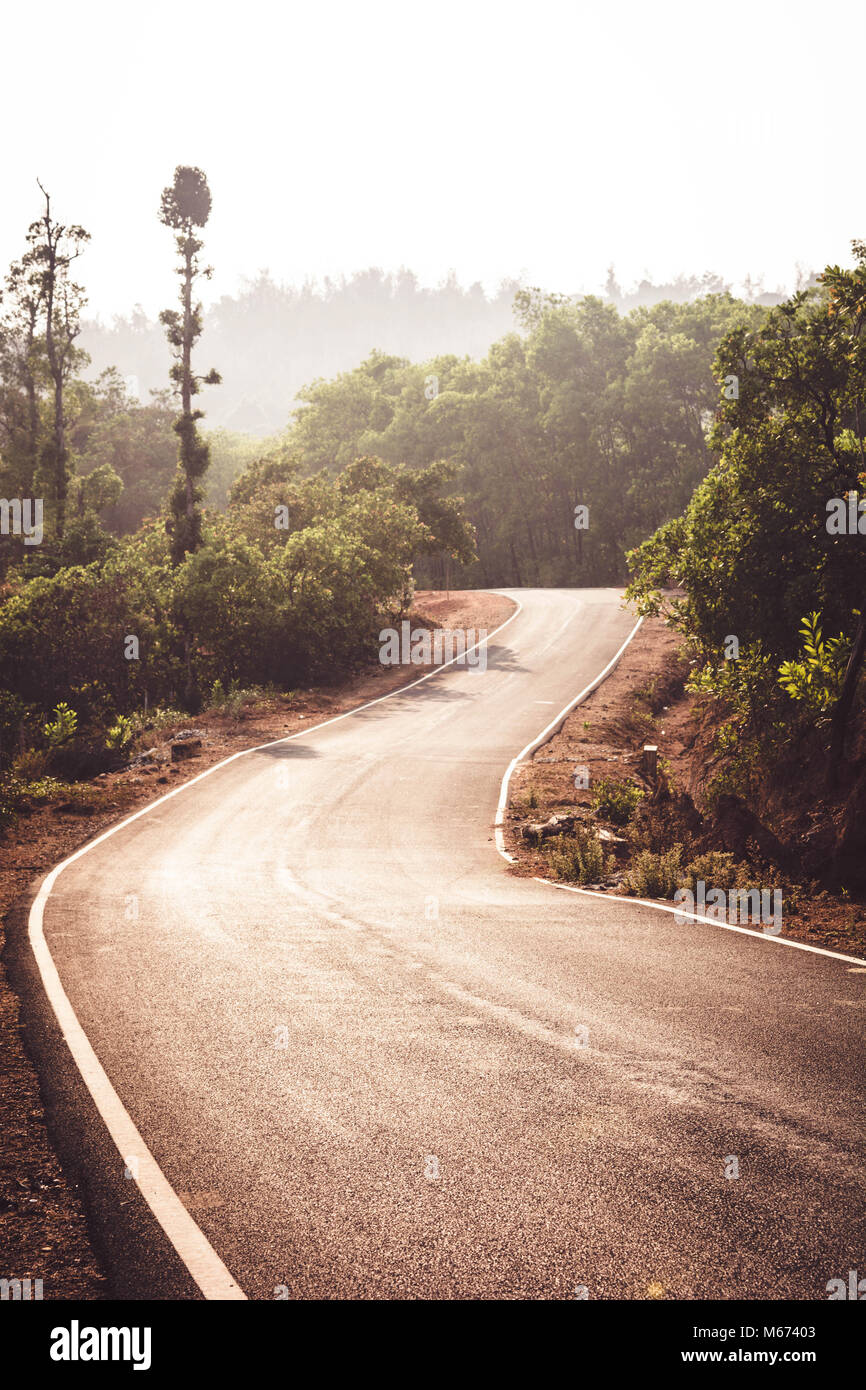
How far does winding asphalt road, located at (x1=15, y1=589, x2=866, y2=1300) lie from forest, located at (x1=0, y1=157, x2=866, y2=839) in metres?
6.56

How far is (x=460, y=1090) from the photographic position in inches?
236

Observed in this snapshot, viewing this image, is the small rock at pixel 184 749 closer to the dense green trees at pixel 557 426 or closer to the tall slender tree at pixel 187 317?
the tall slender tree at pixel 187 317

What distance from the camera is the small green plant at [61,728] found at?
26.7 metres

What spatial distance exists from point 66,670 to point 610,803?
2036cm

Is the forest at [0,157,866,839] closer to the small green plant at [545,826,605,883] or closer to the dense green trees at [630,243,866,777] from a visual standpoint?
the dense green trees at [630,243,866,777]

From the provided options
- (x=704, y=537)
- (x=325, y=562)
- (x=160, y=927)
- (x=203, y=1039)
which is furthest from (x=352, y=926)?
(x=325, y=562)

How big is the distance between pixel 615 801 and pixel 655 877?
5321 millimetres

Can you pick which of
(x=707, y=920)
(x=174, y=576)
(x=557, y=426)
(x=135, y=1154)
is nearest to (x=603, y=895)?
(x=707, y=920)

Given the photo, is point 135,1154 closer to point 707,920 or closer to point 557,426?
point 707,920

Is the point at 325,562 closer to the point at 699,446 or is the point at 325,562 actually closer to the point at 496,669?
the point at 496,669

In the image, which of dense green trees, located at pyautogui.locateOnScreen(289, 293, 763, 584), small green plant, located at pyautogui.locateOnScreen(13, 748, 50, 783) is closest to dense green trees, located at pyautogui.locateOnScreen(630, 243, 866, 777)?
small green plant, located at pyautogui.locateOnScreen(13, 748, 50, 783)

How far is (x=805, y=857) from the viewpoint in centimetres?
1224

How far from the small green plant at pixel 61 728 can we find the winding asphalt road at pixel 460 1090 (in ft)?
50.4

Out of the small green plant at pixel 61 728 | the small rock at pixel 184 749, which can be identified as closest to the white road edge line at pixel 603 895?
the small rock at pixel 184 749
